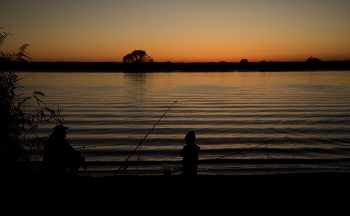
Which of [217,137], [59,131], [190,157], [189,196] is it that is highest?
[59,131]

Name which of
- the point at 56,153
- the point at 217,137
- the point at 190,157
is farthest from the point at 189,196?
the point at 217,137

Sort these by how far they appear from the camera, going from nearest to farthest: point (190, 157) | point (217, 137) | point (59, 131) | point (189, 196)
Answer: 1. point (190, 157)
2. point (189, 196)
3. point (59, 131)
4. point (217, 137)

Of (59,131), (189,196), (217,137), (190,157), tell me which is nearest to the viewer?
(190,157)

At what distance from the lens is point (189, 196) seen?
7.23m

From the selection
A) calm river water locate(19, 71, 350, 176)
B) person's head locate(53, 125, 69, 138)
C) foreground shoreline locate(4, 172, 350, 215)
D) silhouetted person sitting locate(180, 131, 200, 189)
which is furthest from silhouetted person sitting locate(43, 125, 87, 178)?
silhouetted person sitting locate(180, 131, 200, 189)

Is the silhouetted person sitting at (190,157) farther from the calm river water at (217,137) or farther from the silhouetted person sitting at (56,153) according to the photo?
the silhouetted person sitting at (56,153)

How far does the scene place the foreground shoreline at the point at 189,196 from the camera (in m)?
6.49

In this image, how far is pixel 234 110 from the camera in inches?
1114

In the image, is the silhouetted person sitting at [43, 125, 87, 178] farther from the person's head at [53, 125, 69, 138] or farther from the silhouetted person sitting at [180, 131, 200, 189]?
the silhouetted person sitting at [180, 131, 200, 189]

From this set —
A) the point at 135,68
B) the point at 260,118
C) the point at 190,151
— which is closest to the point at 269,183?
the point at 190,151

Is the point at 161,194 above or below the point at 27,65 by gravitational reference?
below

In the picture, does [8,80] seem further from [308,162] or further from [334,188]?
[308,162]

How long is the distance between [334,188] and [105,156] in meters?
8.56

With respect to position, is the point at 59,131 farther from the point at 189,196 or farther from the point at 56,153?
the point at 189,196
